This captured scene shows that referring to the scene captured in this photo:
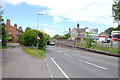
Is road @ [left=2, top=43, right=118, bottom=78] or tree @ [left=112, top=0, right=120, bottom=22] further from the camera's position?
tree @ [left=112, top=0, right=120, bottom=22]

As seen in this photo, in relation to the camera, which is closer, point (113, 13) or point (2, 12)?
point (113, 13)

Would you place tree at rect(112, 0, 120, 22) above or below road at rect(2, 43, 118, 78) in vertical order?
above

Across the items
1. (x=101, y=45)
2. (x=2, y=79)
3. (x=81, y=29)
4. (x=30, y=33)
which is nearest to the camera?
(x=2, y=79)

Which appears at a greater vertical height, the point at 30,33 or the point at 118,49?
the point at 30,33

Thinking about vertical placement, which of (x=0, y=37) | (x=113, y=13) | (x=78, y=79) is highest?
(x=113, y=13)

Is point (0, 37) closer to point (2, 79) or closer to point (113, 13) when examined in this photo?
point (113, 13)

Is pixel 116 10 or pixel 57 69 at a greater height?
pixel 116 10

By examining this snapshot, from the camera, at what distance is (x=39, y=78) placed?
7770 mm

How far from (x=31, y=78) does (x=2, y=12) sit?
26.5m

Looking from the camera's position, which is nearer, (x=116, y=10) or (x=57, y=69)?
(x=57, y=69)

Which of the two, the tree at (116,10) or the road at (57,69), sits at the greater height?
the tree at (116,10)

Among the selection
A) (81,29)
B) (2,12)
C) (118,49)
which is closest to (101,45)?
(118,49)

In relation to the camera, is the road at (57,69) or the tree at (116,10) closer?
the road at (57,69)

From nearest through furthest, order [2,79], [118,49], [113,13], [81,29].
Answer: [2,79] < [118,49] < [113,13] < [81,29]
